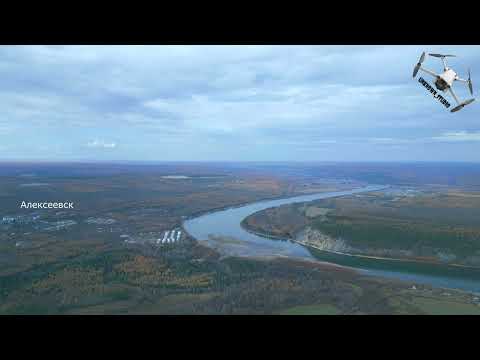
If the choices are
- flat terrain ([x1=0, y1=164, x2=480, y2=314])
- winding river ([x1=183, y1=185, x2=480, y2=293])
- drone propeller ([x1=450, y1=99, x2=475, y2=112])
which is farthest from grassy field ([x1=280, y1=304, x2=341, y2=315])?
drone propeller ([x1=450, y1=99, x2=475, y2=112])

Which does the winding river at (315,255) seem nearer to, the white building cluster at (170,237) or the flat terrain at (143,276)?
the white building cluster at (170,237)

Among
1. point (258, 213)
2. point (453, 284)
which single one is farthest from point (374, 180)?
point (453, 284)

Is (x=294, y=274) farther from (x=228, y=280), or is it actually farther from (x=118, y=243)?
(x=118, y=243)

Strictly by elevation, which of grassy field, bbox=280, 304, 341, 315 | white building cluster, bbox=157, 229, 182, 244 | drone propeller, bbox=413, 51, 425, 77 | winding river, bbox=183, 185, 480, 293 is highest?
drone propeller, bbox=413, 51, 425, 77

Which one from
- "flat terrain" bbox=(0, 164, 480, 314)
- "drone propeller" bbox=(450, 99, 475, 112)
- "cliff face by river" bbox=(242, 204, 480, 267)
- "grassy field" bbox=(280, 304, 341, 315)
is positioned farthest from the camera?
"cliff face by river" bbox=(242, 204, 480, 267)

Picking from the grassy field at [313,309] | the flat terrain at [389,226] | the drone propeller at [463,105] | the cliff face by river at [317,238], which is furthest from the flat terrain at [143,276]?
the drone propeller at [463,105]

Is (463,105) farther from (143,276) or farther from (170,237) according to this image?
(170,237)

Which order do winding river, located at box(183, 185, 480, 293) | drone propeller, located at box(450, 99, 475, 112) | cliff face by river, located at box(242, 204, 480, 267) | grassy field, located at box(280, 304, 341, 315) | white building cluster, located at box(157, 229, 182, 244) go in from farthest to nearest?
white building cluster, located at box(157, 229, 182, 244)
cliff face by river, located at box(242, 204, 480, 267)
winding river, located at box(183, 185, 480, 293)
grassy field, located at box(280, 304, 341, 315)
drone propeller, located at box(450, 99, 475, 112)

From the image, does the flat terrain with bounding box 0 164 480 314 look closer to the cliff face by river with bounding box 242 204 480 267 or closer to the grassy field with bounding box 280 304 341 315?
the grassy field with bounding box 280 304 341 315

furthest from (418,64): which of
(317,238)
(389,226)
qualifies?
(389,226)
